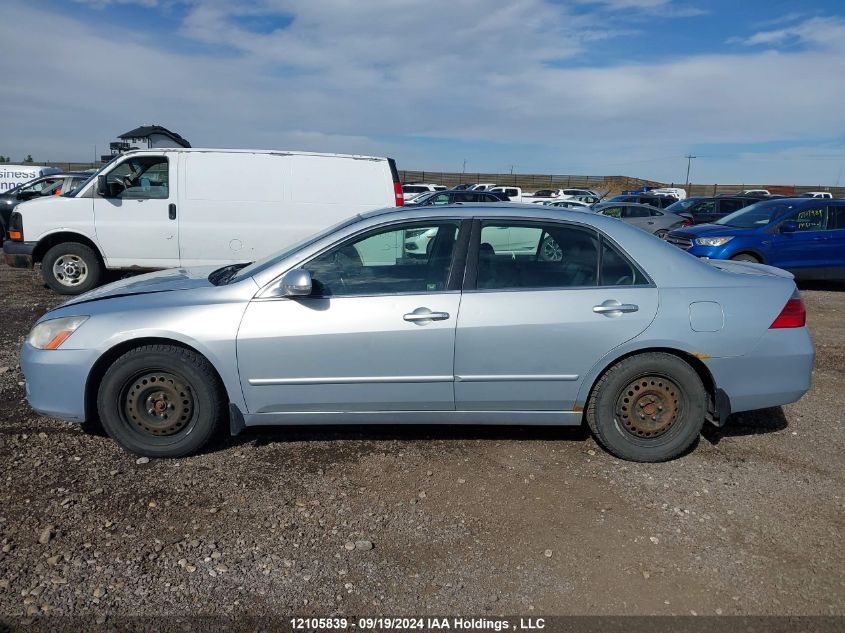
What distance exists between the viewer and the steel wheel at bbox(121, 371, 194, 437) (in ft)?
13.0

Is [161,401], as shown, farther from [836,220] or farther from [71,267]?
[836,220]

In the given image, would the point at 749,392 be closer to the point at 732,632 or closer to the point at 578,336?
the point at 578,336

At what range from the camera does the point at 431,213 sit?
420cm

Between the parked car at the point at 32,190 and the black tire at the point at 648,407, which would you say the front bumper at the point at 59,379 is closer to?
the black tire at the point at 648,407

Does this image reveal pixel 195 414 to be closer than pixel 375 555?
No

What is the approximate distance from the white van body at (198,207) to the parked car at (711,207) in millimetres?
15667

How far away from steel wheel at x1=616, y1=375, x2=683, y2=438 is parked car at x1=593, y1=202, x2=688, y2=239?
15.8 m

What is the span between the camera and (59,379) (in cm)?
393

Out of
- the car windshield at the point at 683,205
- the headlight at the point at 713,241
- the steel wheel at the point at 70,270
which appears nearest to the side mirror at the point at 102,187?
the steel wheel at the point at 70,270

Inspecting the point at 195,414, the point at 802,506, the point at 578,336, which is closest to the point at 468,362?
the point at 578,336

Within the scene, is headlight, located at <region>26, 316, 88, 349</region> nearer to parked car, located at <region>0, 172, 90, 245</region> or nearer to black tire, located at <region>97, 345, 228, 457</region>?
black tire, located at <region>97, 345, 228, 457</region>

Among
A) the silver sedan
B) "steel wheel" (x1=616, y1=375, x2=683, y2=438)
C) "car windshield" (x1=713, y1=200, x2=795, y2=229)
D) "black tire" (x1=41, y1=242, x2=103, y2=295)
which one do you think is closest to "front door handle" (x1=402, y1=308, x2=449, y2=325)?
the silver sedan

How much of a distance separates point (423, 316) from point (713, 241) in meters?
8.60

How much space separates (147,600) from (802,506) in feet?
10.8
